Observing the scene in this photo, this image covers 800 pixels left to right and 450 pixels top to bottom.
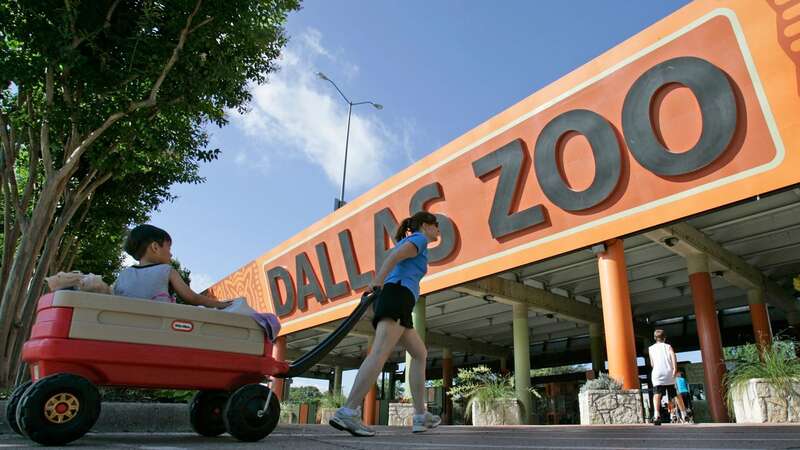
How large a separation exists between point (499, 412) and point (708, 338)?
449 cm

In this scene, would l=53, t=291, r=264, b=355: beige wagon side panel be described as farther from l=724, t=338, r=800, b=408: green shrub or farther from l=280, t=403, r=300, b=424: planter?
l=280, t=403, r=300, b=424: planter

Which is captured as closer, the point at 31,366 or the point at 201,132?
the point at 31,366

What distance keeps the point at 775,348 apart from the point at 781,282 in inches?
435

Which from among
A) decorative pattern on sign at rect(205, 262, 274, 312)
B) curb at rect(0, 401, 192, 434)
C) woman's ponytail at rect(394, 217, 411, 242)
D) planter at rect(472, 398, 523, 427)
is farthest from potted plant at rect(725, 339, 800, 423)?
decorative pattern on sign at rect(205, 262, 274, 312)

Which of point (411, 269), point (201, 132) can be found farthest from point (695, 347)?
point (411, 269)

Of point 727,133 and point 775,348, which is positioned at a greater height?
point 727,133

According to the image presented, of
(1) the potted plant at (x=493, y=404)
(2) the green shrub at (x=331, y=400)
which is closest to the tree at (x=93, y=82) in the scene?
(1) the potted plant at (x=493, y=404)

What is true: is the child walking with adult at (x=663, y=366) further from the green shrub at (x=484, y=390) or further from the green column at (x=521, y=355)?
the green column at (x=521, y=355)

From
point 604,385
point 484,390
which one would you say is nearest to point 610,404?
point 604,385

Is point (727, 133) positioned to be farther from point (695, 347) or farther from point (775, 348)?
point (695, 347)

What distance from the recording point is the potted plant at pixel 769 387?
7316mm

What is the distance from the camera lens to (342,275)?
1675 cm

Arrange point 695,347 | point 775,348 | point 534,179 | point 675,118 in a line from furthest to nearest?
point 695,347 → point 534,179 → point 675,118 → point 775,348

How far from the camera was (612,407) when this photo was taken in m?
8.63
